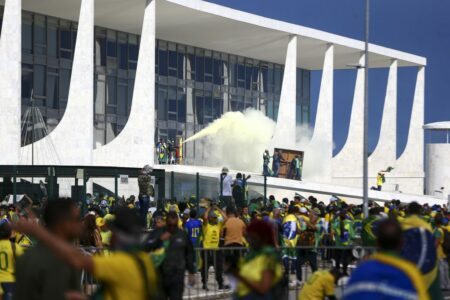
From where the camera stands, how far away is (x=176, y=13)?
168 ft

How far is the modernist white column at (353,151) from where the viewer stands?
65.9 metres

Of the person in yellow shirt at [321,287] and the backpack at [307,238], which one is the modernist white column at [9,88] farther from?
the person in yellow shirt at [321,287]

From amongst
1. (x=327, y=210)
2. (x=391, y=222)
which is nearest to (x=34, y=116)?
(x=327, y=210)

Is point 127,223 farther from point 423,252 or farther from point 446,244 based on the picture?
point 446,244

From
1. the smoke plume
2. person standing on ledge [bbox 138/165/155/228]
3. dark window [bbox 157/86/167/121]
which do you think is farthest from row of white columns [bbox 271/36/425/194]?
person standing on ledge [bbox 138/165/155/228]

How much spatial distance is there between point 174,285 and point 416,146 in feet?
200

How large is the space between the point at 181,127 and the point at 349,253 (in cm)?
4715

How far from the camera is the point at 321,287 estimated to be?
11.3 metres

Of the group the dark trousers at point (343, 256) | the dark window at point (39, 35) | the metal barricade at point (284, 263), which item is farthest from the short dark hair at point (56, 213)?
the dark window at point (39, 35)

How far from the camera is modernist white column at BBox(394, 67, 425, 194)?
69.1 metres

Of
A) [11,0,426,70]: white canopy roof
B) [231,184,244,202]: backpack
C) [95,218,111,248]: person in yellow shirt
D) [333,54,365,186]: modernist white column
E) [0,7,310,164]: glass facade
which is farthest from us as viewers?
[333,54,365,186]: modernist white column

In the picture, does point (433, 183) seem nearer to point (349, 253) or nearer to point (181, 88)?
point (181, 88)

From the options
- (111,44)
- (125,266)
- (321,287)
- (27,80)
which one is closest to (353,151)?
(111,44)

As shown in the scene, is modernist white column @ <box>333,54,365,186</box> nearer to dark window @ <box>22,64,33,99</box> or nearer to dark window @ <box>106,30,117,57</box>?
dark window @ <box>106,30,117,57</box>
